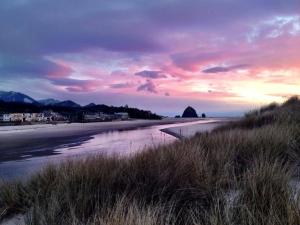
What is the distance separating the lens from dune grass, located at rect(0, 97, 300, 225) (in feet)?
11.4

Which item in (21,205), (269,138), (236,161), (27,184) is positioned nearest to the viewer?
(21,205)

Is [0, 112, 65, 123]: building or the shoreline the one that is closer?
the shoreline

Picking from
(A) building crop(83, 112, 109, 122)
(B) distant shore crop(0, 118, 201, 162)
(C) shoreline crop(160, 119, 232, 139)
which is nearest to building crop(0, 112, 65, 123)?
(A) building crop(83, 112, 109, 122)

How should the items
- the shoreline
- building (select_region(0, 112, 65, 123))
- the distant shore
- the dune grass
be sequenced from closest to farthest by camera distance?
1. the dune grass
2. the distant shore
3. the shoreline
4. building (select_region(0, 112, 65, 123))

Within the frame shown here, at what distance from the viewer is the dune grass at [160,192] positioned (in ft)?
11.4

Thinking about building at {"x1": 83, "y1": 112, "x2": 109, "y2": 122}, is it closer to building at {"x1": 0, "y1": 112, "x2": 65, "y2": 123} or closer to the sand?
building at {"x1": 0, "y1": 112, "x2": 65, "y2": 123}

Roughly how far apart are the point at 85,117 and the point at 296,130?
101 m

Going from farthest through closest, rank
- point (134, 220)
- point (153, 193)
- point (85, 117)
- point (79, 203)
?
point (85, 117)
point (153, 193)
point (79, 203)
point (134, 220)

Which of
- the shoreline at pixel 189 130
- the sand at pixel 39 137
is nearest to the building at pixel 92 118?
the sand at pixel 39 137

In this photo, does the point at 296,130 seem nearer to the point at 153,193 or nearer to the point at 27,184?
the point at 153,193

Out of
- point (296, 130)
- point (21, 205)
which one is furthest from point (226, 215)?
point (296, 130)

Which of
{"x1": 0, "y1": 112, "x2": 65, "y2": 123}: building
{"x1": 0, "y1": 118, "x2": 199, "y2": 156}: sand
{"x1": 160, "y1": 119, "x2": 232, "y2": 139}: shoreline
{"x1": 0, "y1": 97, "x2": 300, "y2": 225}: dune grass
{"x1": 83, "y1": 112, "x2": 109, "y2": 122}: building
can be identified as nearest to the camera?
{"x1": 0, "y1": 97, "x2": 300, "y2": 225}: dune grass

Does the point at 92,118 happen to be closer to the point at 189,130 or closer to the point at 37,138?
the point at 37,138

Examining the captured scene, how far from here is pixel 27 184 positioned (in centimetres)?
579
